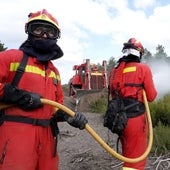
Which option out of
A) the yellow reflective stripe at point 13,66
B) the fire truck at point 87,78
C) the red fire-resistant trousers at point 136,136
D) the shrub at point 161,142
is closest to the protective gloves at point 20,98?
the yellow reflective stripe at point 13,66

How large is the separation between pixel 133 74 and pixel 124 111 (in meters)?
0.50

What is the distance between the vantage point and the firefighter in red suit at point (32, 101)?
3932 millimetres

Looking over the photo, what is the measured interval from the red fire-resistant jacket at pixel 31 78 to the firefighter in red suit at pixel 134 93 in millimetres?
1886

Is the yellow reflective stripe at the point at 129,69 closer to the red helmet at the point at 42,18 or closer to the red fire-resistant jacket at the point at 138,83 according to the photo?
the red fire-resistant jacket at the point at 138,83

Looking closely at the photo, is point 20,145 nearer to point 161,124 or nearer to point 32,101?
point 32,101

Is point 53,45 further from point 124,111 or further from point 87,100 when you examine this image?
point 87,100

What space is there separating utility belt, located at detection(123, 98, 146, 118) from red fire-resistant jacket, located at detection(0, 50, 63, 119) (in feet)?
6.19

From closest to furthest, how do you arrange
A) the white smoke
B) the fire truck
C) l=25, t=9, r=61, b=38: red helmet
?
l=25, t=9, r=61, b=38: red helmet → the fire truck → the white smoke

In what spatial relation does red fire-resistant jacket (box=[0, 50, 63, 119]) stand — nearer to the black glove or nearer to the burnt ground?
the black glove

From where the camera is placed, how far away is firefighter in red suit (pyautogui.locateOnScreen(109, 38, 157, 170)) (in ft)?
19.1

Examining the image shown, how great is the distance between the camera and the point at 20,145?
394 centimetres

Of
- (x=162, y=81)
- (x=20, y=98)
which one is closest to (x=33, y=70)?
(x=20, y=98)

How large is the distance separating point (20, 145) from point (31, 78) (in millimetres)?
602

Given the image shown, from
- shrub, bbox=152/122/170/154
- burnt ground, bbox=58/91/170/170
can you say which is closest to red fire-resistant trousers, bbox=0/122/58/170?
burnt ground, bbox=58/91/170/170
